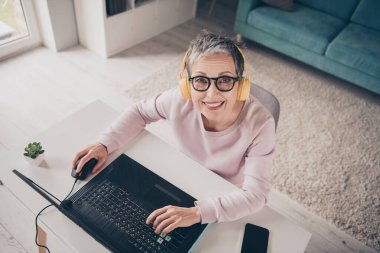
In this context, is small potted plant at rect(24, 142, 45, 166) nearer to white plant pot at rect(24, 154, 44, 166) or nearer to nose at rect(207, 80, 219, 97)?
white plant pot at rect(24, 154, 44, 166)

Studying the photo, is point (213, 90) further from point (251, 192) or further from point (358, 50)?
point (358, 50)

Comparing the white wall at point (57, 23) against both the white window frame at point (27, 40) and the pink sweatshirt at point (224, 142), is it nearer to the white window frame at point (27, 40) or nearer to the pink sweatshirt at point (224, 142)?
the white window frame at point (27, 40)

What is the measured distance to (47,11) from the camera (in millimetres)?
2541

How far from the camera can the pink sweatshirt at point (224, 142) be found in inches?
37.2

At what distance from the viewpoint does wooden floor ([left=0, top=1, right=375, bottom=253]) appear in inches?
66.3

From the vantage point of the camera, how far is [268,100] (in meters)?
1.21

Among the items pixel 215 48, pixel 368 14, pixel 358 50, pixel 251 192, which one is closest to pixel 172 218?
pixel 251 192

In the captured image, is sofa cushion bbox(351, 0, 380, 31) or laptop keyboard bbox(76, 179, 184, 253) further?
sofa cushion bbox(351, 0, 380, 31)

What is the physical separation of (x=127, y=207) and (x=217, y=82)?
1.58ft

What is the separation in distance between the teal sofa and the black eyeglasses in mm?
2013

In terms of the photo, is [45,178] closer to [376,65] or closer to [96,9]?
[96,9]

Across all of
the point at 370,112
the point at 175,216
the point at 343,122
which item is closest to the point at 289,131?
the point at 343,122

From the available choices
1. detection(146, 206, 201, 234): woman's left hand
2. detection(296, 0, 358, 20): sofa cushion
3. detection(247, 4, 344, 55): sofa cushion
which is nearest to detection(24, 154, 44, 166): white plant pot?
detection(146, 206, 201, 234): woman's left hand

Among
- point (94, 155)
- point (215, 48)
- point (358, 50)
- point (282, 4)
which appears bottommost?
point (358, 50)
